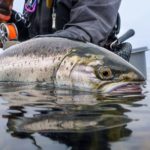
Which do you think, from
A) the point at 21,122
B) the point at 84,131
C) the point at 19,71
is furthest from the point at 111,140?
the point at 19,71

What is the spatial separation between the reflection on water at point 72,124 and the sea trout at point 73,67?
0.66 meters

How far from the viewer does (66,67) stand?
2.82 meters

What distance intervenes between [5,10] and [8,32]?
0.65 m

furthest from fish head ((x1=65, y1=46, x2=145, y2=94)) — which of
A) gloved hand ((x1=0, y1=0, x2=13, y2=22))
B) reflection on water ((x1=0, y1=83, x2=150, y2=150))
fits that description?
gloved hand ((x1=0, y1=0, x2=13, y2=22))

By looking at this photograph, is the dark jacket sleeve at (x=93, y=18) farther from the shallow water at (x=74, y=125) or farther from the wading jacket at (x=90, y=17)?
the shallow water at (x=74, y=125)

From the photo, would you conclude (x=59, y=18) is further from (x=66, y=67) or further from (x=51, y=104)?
(x=51, y=104)

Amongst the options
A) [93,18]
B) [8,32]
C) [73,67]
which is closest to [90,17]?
[93,18]

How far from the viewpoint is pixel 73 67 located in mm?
2791

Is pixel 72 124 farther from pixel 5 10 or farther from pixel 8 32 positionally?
pixel 5 10

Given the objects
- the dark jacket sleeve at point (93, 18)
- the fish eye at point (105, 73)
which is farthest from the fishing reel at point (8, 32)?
the fish eye at point (105, 73)

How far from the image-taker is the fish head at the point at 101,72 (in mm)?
2652

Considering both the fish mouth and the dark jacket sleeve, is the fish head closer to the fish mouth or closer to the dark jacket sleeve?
the fish mouth

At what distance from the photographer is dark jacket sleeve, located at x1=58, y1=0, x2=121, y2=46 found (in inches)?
153

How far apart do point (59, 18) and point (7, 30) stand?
0.73m
